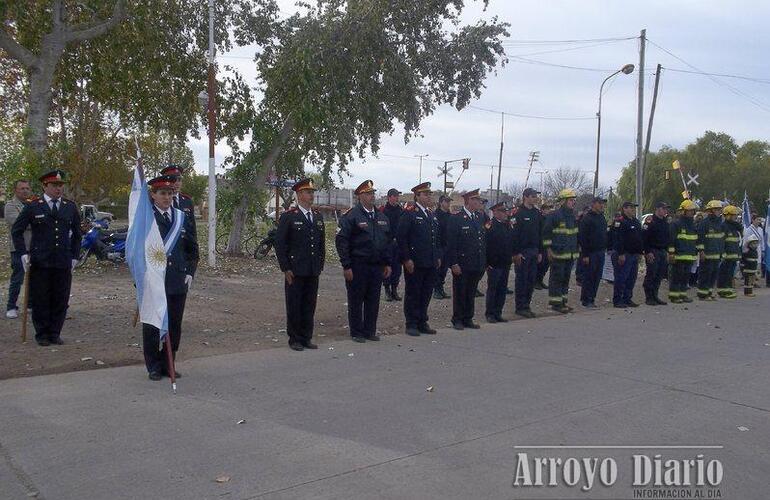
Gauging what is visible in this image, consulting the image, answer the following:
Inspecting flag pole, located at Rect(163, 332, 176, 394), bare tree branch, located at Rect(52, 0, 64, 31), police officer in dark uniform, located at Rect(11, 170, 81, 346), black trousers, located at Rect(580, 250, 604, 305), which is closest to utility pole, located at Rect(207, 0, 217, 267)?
bare tree branch, located at Rect(52, 0, 64, 31)

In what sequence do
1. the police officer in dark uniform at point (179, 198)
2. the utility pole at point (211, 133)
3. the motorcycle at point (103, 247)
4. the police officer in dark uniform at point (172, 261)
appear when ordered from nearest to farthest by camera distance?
1. the police officer in dark uniform at point (172, 261)
2. the police officer in dark uniform at point (179, 198)
3. the motorcycle at point (103, 247)
4. the utility pole at point (211, 133)

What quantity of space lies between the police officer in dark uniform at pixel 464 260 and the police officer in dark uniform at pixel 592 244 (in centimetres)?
369

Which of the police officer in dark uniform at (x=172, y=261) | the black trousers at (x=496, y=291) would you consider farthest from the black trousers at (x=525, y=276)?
the police officer in dark uniform at (x=172, y=261)

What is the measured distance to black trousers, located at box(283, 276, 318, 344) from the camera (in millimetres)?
8766

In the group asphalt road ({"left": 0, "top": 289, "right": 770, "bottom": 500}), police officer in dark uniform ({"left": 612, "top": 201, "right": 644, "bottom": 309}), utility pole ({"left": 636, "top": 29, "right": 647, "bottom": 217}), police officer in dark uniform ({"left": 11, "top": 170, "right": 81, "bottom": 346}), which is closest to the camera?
asphalt road ({"left": 0, "top": 289, "right": 770, "bottom": 500})

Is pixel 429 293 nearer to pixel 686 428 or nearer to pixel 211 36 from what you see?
pixel 686 428

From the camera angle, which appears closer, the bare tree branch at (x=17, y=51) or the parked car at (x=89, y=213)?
the bare tree branch at (x=17, y=51)

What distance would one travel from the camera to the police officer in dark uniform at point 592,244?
13789 millimetres

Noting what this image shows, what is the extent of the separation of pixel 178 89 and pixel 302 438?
47.9ft

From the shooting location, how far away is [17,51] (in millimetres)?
15055

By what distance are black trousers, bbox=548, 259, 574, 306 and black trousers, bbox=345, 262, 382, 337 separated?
4.69m

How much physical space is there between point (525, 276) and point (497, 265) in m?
1.07

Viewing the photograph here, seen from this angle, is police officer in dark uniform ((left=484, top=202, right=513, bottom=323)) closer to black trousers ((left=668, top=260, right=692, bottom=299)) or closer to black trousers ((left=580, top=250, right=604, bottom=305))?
black trousers ((left=580, top=250, right=604, bottom=305))

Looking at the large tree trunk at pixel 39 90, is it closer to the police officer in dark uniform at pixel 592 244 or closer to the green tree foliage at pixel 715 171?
the police officer in dark uniform at pixel 592 244
